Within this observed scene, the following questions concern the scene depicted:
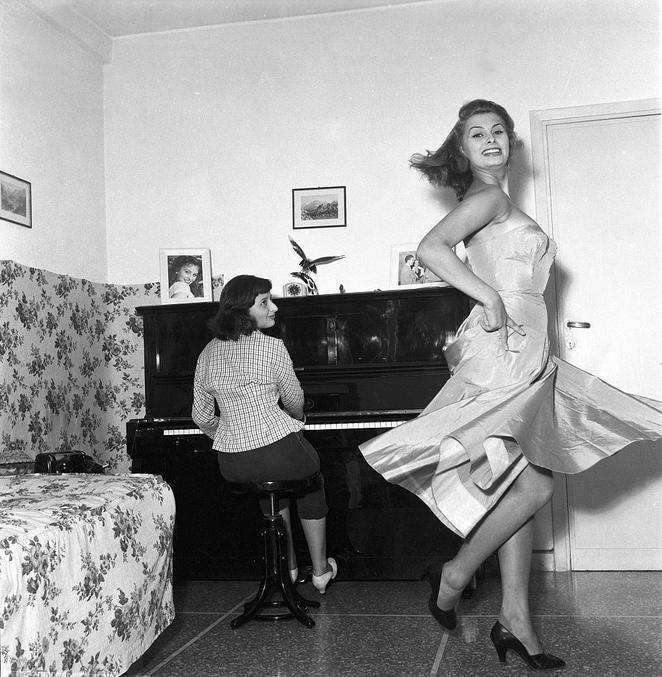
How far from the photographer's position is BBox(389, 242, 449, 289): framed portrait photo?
14.4 feet

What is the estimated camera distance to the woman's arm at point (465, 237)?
97.7 inches

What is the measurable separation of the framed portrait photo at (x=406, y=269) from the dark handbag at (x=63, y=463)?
1.79 metres

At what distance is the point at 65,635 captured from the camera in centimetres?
211

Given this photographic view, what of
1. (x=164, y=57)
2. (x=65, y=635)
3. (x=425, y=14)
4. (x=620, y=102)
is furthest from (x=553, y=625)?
(x=164, y=57)

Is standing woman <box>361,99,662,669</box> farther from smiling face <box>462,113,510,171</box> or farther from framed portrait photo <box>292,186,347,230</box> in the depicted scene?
framed portrait photo <box>292,186,347,230</box>

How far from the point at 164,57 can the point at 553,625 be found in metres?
3.71

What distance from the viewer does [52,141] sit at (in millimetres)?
4414

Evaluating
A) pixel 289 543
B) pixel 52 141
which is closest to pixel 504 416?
pixel 289 543

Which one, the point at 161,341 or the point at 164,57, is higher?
the point at 164,57

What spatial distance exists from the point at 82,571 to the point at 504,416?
123cm

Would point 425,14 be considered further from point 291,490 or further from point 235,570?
point 235,570

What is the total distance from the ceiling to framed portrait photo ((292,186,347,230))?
101cm

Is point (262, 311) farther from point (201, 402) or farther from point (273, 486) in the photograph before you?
point (273, 486)

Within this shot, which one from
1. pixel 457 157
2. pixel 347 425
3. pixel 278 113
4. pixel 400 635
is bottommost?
pixel 400 635
